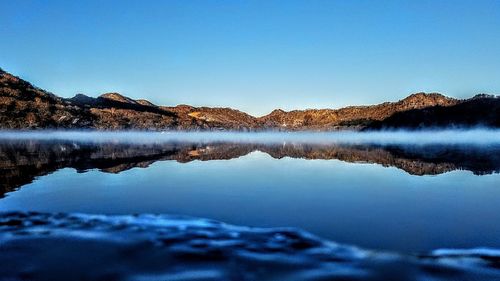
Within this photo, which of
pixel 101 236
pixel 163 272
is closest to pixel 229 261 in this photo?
pixel 163 272

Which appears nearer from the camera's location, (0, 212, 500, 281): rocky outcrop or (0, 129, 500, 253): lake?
(0, 212, 500, 281): rocky outcrop

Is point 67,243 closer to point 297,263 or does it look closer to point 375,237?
point 297,263

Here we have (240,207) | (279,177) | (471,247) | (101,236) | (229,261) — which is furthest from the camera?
(279,177)

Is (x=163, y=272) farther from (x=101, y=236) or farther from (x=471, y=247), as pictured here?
(x=471, y=247)

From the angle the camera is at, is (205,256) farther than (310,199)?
No

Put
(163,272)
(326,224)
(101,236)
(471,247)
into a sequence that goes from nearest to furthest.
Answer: (163,272) < (471,247) < (101,236) < (326,224)

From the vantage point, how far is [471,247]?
324 inches

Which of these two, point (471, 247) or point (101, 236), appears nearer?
point (471, 247)

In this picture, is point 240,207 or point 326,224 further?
point 240,207

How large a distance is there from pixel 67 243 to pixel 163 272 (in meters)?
2.84

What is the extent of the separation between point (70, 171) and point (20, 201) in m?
9.44

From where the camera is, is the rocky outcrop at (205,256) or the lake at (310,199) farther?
the lake at (310,199)

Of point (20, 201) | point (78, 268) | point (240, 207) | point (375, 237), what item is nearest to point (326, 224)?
point (375, 237)

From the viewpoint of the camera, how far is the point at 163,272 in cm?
668
